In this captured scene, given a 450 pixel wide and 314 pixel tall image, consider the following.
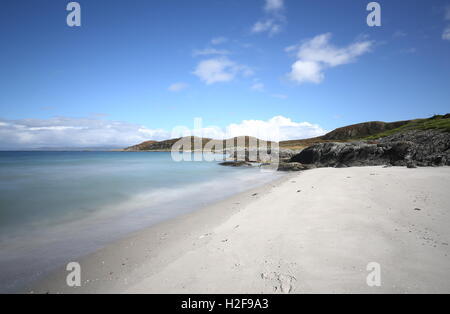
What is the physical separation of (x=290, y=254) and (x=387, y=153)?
25.9 meters

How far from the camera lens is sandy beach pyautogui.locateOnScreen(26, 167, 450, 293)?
370 centimetres

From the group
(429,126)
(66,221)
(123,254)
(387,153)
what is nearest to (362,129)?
(429,126)

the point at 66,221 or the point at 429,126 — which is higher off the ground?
the point at 429,126

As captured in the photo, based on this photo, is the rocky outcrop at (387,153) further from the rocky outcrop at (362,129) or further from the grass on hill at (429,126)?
the rocky outcrop at (362,129)

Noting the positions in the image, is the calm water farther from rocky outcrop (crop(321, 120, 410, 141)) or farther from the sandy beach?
rocky outcrop (crop(321, 120, 410, 141))

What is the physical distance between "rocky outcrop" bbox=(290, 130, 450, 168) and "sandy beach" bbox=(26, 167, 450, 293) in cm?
1488

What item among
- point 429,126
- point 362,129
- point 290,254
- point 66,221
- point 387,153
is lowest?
point 66,221

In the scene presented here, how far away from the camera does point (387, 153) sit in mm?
23984

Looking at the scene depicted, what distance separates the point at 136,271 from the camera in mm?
4879

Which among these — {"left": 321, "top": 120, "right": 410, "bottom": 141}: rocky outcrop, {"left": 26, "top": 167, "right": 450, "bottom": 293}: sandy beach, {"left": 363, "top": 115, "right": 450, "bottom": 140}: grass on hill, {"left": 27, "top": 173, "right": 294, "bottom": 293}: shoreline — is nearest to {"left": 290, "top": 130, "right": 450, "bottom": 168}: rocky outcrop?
{"left": 363, "top": 115, "right": 450, "bottom": 140}: grass on hill

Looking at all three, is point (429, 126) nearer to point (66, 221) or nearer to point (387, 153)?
point (387, 153)

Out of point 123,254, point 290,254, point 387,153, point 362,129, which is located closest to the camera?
point 290,254

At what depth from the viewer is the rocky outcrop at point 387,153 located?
19.5 m
